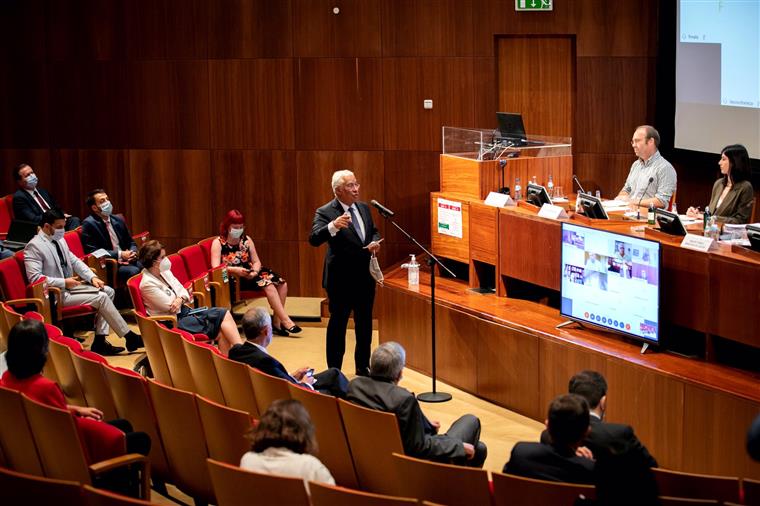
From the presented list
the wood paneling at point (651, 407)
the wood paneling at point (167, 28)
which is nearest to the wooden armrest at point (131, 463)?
the wood paneling at point (651, 407)

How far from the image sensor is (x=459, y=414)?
6.93 metres

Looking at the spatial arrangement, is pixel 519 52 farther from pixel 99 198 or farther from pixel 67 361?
pixel 67 361

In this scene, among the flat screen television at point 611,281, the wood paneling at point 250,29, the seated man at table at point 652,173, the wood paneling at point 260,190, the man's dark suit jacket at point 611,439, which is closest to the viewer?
the man's dark suit jacket at point 611,439

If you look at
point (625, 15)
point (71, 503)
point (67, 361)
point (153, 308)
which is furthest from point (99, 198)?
point (71, 503)

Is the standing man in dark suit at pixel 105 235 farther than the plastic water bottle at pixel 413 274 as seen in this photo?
Yes

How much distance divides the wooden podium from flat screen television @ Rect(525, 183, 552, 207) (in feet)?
0.87

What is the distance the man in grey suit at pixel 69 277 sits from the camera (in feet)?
25.7

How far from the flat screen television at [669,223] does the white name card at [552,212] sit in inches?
28.1

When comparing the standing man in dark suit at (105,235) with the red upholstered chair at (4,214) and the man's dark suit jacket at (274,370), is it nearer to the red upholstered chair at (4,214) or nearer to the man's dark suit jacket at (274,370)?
the red upholstered chair at (4,214)

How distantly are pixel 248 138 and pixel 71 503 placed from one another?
662 cm

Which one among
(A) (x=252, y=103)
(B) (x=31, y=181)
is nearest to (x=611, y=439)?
(A) (x=252, y=103)

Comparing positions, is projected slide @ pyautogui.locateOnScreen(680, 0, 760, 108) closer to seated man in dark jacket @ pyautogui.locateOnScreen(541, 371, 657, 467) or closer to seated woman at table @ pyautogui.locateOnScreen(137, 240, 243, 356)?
seated woman at table @ pyautogui.locateOnScreen(137, 240, 243, 356)

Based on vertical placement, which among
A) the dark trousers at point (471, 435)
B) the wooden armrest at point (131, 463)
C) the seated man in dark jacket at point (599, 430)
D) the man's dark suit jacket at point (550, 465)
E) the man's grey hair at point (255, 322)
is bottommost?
the dark trousers at point (471, 435)

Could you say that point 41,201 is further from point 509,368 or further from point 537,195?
point 509,368
